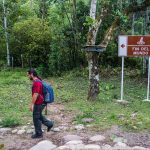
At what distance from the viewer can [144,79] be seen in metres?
18.4

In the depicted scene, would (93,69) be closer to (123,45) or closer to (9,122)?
(123,45)

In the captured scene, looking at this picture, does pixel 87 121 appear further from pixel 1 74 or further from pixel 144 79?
pixel 1 74

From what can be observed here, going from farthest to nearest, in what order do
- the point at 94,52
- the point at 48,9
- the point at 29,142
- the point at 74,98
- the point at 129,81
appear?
the point at 48,9 → the point at 129,81 → the point at 74,98 → the point at 94,52 → the point at 29,142

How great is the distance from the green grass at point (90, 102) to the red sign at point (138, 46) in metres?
1.57

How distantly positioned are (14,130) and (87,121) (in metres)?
1.85

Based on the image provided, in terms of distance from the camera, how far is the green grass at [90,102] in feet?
32.4

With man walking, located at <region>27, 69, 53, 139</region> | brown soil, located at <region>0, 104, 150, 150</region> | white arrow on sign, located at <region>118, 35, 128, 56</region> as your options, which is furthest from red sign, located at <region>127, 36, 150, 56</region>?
man walking, located at <region>27, 69, 53, 139</region>

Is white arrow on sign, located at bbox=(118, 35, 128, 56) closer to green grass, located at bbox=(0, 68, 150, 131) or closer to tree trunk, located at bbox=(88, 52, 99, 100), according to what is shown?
tree trunk, located at bbox=(88, 52, 99, 100)

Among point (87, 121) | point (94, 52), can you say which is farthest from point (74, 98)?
point (87, 121)

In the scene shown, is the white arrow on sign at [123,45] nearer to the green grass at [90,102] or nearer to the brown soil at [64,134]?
the green grass at [90,102]

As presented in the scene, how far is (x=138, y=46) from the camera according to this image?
498 inches

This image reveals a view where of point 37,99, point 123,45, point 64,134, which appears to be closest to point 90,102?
point 123,45

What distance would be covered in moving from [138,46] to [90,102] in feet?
7.97

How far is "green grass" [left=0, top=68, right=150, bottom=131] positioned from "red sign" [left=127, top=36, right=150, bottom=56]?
1.57 meters
